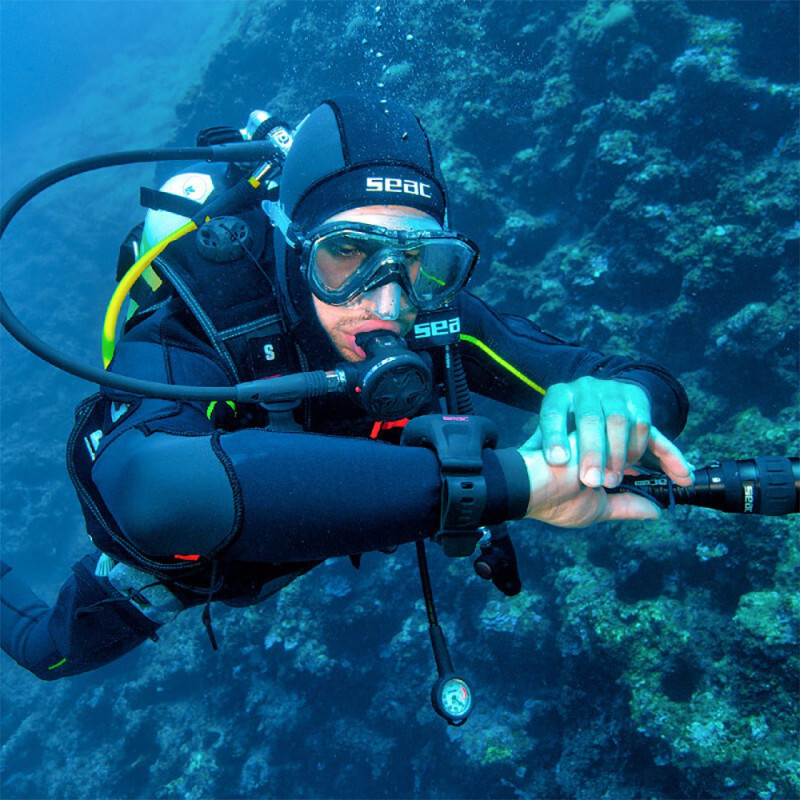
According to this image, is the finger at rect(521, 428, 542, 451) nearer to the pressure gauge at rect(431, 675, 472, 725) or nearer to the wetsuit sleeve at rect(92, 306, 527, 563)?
the wetsuit sleeve at rect(92, 306, 527, 563)

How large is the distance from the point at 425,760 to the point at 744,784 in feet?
12.1

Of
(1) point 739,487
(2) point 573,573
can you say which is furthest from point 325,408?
(2) point 573,573

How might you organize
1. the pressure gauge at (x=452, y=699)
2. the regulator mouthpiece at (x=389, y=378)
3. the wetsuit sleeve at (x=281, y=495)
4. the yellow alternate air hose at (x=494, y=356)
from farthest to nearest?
the yellow alternate air hose at (x=494, y=356), the pressure gauge at (x=452, y=699), the regulator mouthpiece at (x=389, y=378), the wetsuit sleeve at (x=281, y=495)

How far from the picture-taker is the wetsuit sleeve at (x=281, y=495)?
3.51 ft

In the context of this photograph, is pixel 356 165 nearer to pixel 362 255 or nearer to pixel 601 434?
pixel 362 255

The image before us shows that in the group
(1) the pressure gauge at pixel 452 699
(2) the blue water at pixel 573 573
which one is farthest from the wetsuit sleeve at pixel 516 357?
(2) the blue water at pixel 573 573

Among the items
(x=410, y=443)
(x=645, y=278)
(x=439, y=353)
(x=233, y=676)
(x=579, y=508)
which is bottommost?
(x=233, y=676)

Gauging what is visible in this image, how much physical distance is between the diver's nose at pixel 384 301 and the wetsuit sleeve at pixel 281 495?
103 centimetres

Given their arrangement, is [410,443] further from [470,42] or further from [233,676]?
[470,42]

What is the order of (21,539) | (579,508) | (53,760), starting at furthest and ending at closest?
1. (21,539)
2. (53,760)
3. (579,508)

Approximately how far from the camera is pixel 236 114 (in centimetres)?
1811

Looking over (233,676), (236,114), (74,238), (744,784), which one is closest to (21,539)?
(233,676)

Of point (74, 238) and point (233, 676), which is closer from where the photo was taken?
point (233, 676)

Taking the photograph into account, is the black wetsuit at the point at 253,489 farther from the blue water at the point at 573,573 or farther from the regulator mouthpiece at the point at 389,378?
the blue water at the point at 573,573
